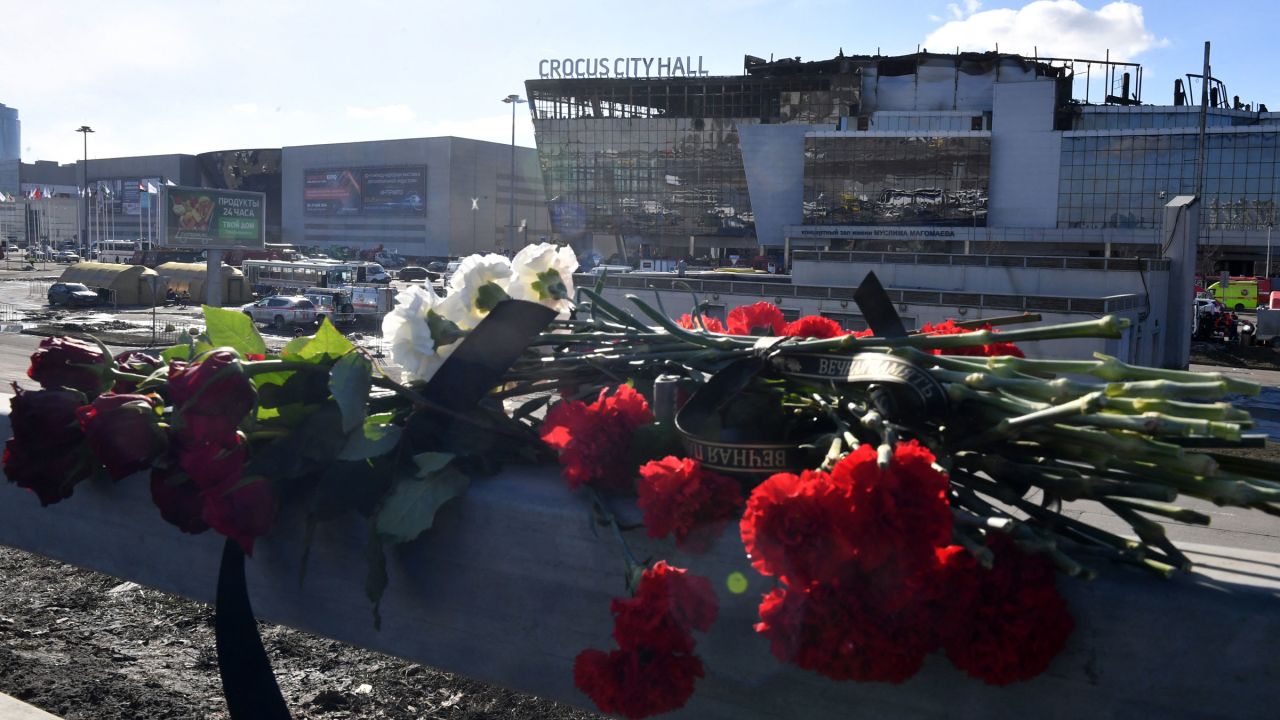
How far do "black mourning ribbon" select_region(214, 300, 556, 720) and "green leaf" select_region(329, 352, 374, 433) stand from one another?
0.54 feet

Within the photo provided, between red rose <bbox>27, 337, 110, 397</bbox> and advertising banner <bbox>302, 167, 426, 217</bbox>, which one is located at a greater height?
advertising banner <bbox>302, 167, 426, 217</bbox>

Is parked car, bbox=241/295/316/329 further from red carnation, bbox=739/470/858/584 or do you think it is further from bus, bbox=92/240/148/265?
bus, bbox=92/240/148/265

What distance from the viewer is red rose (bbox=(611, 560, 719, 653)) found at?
1654 millimetres

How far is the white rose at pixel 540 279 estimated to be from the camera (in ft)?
7.51

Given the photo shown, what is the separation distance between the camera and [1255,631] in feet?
4.85

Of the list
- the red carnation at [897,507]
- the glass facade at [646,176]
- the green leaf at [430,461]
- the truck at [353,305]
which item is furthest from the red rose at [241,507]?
the glass facade at [646,176]

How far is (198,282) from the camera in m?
55.7

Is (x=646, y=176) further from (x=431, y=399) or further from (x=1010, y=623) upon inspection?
(x=1010, y=623)

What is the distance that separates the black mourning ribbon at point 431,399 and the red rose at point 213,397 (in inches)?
15.0

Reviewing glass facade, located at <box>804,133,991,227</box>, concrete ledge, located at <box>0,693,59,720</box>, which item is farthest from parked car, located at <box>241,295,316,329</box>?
glass facade, located at <box>804,133,991,227</box>

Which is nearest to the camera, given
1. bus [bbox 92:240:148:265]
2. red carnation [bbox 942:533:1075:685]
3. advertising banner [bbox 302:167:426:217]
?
red carnation [bbox 942:533:1075:685]

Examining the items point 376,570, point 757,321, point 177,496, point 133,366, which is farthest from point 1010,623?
point 133,366

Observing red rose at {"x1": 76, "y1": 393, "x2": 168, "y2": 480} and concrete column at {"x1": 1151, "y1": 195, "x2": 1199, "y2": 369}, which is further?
concrete column at {"x1": 1151, "y1": 195, "x2": 1199, "y2": 369}

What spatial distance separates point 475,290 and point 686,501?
76 centimetres
